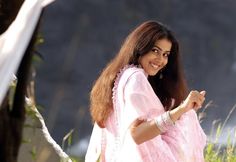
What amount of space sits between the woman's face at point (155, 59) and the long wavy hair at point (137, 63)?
2cm

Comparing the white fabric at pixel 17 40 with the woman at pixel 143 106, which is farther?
the woman at pixel 143 106

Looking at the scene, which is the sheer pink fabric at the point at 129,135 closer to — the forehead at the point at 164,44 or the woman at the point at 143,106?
the woman at the point at 143,106

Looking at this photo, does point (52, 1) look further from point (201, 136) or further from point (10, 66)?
point (201, 136)

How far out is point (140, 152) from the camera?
270 centimetres

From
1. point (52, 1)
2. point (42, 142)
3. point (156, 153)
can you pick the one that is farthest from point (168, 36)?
point (52, 1)

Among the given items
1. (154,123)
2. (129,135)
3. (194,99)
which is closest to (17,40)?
(194,99)

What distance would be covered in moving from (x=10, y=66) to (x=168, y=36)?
7.18 ft

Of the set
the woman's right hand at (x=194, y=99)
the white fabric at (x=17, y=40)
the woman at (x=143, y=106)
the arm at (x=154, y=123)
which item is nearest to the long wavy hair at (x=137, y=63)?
the woman at (x=143, y=106)

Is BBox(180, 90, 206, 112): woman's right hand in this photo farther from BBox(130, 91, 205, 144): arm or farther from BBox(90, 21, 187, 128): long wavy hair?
BBox(90, 21, 187, 128): long wavy hair

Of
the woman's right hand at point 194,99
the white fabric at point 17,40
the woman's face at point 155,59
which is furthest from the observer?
the woman's face at point 155,59

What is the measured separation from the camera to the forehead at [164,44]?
2893 millimetres

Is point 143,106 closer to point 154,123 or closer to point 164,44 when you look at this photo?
point 154,123

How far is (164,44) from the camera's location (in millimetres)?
2916

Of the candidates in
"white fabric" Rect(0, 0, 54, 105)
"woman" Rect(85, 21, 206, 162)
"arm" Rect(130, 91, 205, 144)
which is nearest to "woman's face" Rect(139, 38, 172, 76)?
"woman" Rect(85, 21, 206, 162)
